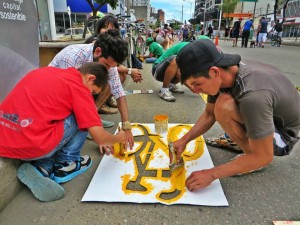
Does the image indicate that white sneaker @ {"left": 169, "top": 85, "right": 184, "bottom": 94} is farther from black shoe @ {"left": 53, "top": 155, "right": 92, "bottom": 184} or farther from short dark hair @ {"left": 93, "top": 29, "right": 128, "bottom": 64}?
black shoe @ {"left": 53, "top": 155, "right": 92, "bottom": 184}

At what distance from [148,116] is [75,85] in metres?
1.75

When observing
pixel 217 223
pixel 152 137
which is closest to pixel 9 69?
pixel 152 137

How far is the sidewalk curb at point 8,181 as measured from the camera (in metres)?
1.60

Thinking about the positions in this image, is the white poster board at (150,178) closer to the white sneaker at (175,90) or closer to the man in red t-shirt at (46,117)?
the man in red t-shirt at (46,117)

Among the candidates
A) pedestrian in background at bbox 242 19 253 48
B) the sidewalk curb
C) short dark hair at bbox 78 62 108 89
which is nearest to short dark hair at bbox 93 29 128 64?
short dark hair at bbox 78 62 108 89

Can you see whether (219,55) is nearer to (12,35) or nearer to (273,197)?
(273,197)

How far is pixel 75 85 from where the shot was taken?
5.42 ft

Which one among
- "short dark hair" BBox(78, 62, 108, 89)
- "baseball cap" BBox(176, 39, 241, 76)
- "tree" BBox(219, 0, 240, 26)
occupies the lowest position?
"short dark hair" BBox(78, 62, 108, 89)

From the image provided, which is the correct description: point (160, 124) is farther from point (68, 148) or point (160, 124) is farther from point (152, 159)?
point (68, 148)

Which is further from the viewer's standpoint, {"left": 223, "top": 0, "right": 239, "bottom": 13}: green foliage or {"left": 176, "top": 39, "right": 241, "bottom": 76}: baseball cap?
{"left": 223, "top": 0, "right": 239, "bottom": 13}: green foliage

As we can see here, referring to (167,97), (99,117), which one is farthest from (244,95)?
(167,97)

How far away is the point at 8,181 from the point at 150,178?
98cm

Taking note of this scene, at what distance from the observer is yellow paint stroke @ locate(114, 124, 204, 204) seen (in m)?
1.78

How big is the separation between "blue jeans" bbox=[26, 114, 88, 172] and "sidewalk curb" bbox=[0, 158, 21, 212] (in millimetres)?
151
